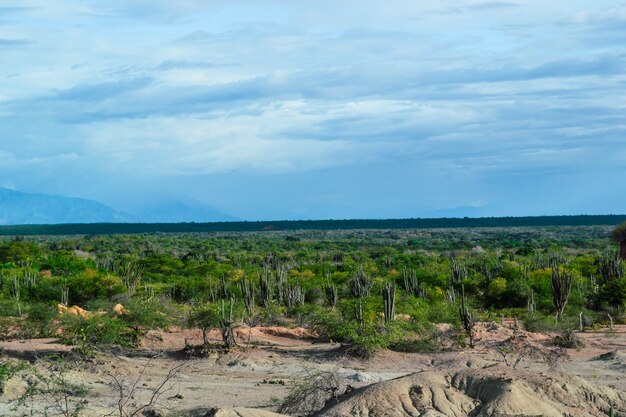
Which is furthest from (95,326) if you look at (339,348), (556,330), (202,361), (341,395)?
(556,330)

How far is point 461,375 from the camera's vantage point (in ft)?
54.7

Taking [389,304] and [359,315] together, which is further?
[389,304]

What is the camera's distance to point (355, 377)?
20.1m

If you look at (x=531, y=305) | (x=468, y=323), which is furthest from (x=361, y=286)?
(x=468, y=323)

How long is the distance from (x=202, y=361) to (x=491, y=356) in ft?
23.6

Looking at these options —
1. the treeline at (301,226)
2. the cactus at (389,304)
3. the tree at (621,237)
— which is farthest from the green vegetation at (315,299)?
the treeline at (301,226)

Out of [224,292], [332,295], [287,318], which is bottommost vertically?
[287,318]

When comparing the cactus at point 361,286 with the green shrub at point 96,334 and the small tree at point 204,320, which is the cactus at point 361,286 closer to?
the small tree at point 204,320

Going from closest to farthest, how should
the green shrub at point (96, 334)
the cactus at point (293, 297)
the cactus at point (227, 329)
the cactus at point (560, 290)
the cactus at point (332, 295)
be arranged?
the green shrub at point (96, 334), the cactus at point (227, 329), the cactus at point (560, 290), the cactus at point (293, 297), the cactus at point (332, 295)

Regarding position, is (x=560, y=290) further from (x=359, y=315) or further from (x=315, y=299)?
(x=315, y=299)

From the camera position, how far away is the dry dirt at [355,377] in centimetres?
1584

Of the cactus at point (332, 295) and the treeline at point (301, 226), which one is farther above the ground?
the treeline at point (301, 226)

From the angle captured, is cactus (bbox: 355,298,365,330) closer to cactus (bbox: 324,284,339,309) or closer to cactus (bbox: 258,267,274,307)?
cactus (bbox: 258,267,274,307)

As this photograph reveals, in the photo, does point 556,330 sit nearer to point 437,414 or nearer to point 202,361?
point 202,361
